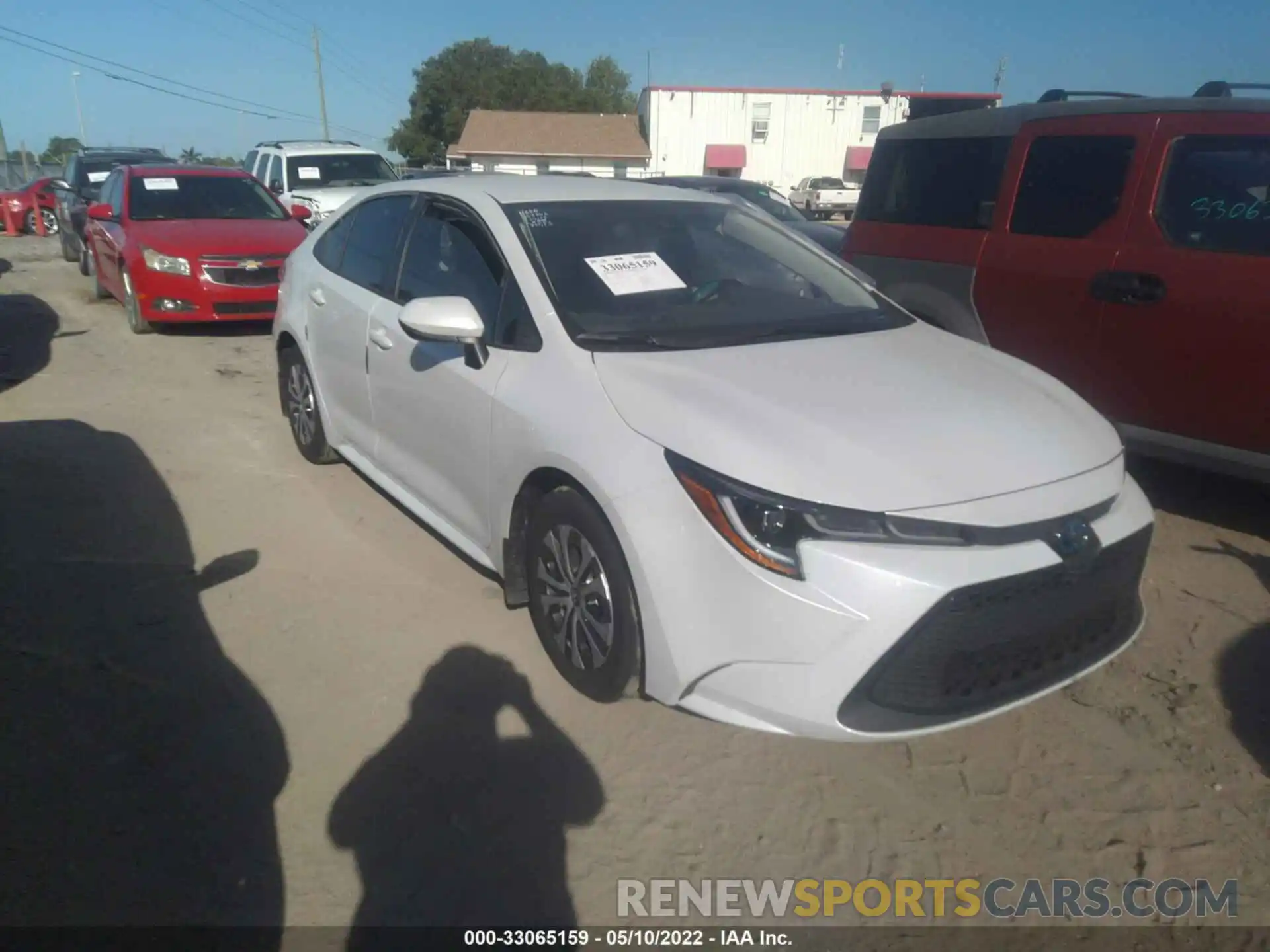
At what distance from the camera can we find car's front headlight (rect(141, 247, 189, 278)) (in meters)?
8.81

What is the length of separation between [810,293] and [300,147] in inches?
536

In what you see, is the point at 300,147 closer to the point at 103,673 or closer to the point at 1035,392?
the point at 103,673

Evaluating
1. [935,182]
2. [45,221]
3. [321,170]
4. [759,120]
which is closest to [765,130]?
[759,120]

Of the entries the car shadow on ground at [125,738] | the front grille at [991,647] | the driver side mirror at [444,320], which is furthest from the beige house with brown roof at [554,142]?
the front grille at [991,647]

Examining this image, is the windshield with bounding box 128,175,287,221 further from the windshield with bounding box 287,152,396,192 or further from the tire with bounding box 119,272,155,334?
the windshield with bounding box 287,152,396,192

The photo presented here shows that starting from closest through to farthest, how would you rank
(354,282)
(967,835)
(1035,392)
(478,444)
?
1. (967,835)
2. (1035,392)
3. (478,444)
4. (354,282)

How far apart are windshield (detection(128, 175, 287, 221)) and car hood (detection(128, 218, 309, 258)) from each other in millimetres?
247

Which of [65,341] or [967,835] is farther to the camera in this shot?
[65,341]

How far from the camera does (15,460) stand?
5484 millimetres

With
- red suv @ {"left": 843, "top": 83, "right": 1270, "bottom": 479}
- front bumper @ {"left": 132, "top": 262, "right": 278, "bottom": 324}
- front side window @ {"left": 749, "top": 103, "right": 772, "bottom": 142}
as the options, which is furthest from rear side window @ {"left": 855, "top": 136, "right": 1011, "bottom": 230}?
front side window @ {"left": 749, "top": 103, "right": 772, "bottom": 142}

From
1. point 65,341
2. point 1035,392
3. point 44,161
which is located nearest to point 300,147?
point 65,341

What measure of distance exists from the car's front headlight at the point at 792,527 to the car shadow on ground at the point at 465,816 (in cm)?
92

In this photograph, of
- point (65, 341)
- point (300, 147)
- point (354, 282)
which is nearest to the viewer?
point (354, 282)

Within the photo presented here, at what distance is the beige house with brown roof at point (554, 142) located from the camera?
49.1 m
